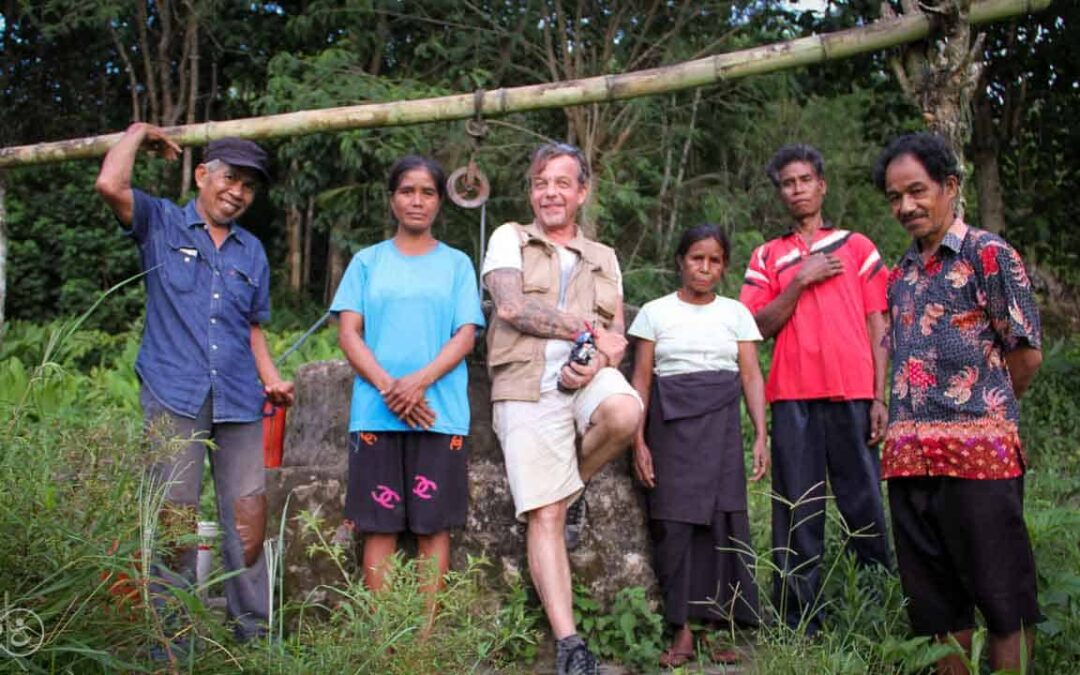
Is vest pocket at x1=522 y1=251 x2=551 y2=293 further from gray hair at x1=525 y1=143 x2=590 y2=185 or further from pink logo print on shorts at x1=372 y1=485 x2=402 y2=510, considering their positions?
pink logo print on shorts at x1=372 y1=485 x2=402 y2=510

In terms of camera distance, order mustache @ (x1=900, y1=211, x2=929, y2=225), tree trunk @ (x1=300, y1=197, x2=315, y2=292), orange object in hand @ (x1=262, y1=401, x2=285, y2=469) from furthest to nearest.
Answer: tree trunk @ (x1=300, y1=197, x2=315, y2=292)
orange object in hand @ (x1=262, y1=401, x2=285, y2=469)
mustache @ (x1=900, y1=211, x2=929, y2=225)

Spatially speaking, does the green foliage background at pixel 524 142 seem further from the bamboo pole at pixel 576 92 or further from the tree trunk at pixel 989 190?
the bamboo pole at pixel 576 92

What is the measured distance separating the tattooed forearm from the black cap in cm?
101

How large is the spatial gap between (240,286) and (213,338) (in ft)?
0.83

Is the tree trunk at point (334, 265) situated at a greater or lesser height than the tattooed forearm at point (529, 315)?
greater

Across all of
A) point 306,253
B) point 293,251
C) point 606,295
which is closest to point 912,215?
point 606,295

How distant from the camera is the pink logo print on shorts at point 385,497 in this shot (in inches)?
152

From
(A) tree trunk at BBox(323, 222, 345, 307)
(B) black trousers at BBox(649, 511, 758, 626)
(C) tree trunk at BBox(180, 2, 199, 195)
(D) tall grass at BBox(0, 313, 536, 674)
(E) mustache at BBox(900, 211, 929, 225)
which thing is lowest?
(B) black trousers at BBox(649, 511, 758, 626)

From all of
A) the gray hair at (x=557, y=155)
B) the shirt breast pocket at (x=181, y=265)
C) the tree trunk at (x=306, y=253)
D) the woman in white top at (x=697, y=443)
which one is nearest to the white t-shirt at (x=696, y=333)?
the woman in white top at (x=697, y=443)

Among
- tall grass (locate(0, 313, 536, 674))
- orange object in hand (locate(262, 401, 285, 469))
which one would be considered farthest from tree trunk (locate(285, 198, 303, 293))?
tall grass (locate(0, 313, 536, 674))

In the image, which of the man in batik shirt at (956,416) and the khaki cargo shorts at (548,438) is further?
the khaki cargo shorts at (548,438)

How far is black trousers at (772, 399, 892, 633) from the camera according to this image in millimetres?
4117

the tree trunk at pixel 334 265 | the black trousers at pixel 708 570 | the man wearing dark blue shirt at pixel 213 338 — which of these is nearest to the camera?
the man wearing dark blue shirt at pixel 213 338

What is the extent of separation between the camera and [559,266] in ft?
13.3
